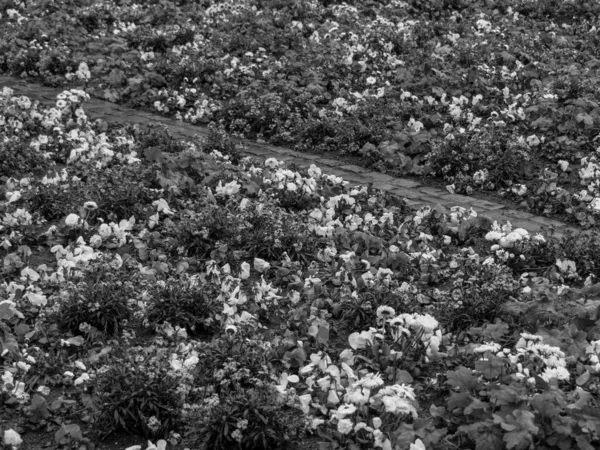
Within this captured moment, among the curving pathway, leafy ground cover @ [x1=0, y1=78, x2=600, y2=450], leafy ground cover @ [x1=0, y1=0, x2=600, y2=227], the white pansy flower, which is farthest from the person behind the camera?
leafy ground cover @ [x1=0, y1=0, x2=600, y2=227]

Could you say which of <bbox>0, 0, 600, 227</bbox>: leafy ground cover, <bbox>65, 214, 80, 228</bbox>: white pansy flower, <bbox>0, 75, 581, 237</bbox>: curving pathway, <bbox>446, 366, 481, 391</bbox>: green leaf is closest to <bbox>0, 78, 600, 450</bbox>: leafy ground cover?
<bbox>446, 366, 481, 391</bbox>: green leaf

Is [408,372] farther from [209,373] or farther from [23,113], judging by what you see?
[23,113]

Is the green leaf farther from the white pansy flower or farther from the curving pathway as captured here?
the white pansy flower

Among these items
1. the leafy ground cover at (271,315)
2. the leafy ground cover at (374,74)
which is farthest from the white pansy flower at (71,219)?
the leafy ground cover at (374,74)

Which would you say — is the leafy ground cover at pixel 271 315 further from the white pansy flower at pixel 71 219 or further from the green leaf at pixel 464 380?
the white pansy flower at pixel 71 219

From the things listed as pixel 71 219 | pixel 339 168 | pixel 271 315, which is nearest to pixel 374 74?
pixel 339 168
